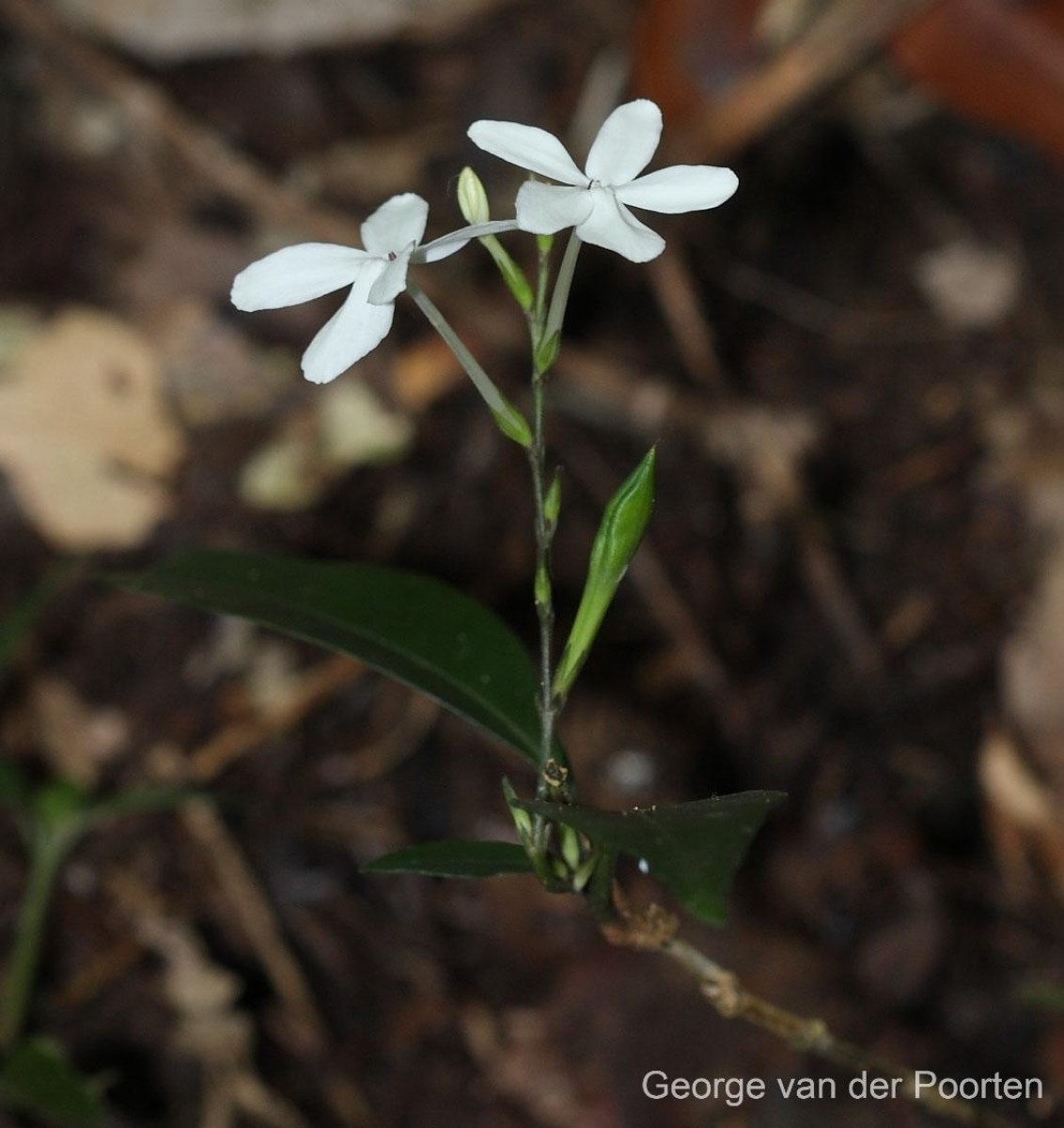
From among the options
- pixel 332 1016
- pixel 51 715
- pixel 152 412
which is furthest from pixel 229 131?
pixel 332 1016

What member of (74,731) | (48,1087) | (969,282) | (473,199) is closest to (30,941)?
(48,1087)

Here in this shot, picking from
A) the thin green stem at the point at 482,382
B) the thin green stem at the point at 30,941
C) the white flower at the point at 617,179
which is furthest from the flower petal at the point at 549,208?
the thin green stem at the point at 30,941

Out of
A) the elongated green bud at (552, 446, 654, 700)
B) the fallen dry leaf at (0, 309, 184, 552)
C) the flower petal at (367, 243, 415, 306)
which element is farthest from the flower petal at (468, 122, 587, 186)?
the fallen dry leaf at (0, 309, 184, 552)

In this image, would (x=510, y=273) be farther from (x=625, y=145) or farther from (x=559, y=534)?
(x=559, y=534)

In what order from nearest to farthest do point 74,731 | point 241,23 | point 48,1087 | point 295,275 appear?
point 295,275 → point 48,1087 → point 74,731 → point 241,23

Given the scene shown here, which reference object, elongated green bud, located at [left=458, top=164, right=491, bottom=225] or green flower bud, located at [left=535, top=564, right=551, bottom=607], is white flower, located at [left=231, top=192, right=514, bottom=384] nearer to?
elongated green bud, located at [left=458, top=164, right=491, bottom=225]

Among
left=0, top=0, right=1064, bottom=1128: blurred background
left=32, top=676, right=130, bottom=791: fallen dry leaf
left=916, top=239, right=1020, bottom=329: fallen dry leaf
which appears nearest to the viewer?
left=0, top=0, right=1064, bottom=1128: blurred background

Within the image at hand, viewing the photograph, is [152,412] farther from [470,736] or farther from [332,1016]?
[332,1016]
